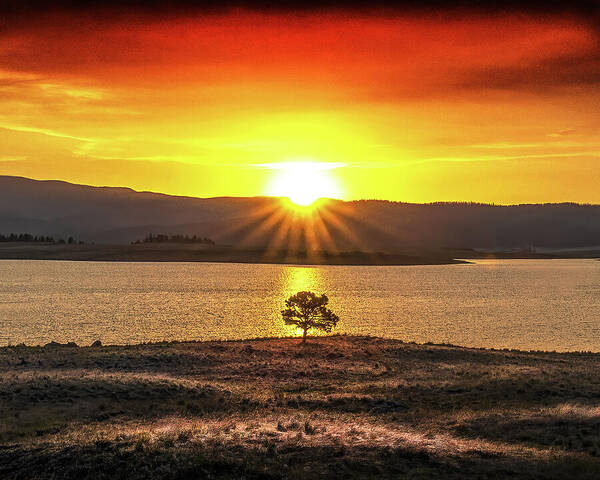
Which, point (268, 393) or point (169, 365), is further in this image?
point (169, 365)

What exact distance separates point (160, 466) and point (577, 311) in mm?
78508

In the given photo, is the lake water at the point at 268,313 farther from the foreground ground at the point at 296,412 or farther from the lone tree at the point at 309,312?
the foreground ground at the point at 296,412

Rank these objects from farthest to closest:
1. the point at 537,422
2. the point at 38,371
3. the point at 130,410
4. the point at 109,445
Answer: the point at 38,371 < the point at 130,410 < the point at 537,422 < the point at 109,445

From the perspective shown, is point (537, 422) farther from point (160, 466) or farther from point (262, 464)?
point (160, 466)

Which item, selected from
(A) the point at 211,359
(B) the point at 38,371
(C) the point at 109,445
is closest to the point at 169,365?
(A) the point at 211,359

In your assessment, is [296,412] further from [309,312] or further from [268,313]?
[268,313]

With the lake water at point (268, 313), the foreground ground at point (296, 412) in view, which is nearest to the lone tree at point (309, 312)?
the foreground ground at point (296, 412)

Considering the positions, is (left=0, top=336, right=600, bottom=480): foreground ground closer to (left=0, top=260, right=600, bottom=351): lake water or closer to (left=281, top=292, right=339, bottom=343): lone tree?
(left=281, top=292, right=339, bottom=343): lone tree

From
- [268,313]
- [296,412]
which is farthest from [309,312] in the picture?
[268,313]

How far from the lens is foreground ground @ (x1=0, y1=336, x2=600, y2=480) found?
57.0ft

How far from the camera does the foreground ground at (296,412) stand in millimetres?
17375

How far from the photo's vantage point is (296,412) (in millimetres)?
26047

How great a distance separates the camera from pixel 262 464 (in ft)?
57.0

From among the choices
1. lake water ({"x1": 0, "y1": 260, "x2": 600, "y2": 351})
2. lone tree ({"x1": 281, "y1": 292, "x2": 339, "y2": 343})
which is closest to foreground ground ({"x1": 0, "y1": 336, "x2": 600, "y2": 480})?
lone tree ({"x1": 281, "y1": 292, "x2": 339, "y2": 343})
